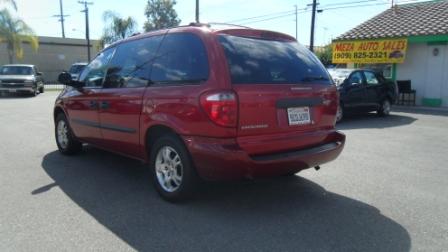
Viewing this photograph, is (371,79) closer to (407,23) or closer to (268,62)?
(407,23)

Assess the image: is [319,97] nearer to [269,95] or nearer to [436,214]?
[269,95]

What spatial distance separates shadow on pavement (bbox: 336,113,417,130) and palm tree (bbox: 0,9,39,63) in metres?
35.3

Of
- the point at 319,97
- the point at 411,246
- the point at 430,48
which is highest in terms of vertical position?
the point at 430,48

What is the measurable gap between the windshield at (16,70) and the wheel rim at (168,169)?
68.8ft

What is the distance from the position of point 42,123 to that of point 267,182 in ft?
25.9

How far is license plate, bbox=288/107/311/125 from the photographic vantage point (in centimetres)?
438

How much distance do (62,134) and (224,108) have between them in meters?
4.22

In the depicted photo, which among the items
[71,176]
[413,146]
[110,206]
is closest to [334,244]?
[110,206]

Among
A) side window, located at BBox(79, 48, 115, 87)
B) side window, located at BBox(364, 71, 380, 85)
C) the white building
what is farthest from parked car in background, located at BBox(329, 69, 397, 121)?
side window, located at BBox(79, 48, 115, 87)

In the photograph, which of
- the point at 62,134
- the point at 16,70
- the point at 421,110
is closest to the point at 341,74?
the point at 421,110

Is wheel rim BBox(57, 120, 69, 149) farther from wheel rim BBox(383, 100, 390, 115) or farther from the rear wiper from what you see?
wheel rim BBox(383, 100, 390, 115)

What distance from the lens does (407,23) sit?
18.1 meters

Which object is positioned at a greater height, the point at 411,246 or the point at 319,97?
the point at 319,97

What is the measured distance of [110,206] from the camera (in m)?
4.56
